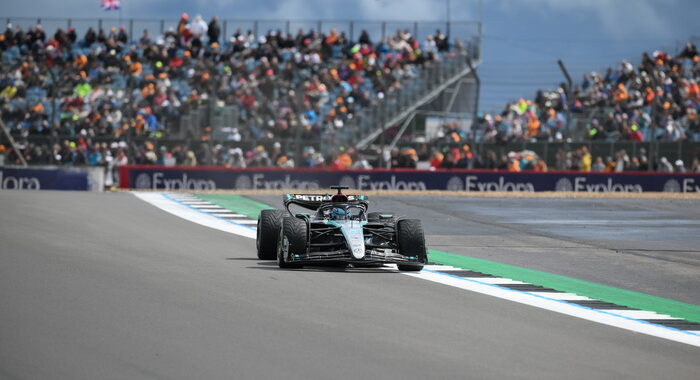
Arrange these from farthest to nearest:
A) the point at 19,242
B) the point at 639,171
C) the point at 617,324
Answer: the point at 639,171 < the point at 19,242 < the point at 617,324

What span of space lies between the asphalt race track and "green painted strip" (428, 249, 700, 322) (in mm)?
367

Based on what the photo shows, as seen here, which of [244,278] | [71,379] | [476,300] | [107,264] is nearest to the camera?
[71,379]

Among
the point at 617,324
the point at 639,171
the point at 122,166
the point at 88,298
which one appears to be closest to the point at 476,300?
the point at 617,324

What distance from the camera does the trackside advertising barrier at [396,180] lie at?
29406mm

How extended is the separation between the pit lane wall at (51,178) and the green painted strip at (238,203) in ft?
11.3

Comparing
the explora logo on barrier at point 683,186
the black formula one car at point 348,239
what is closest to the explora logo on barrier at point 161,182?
the explora logo on barrier at point 683,186

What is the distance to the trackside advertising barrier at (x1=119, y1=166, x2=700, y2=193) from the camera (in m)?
29.4

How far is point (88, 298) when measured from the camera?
9.09 metres

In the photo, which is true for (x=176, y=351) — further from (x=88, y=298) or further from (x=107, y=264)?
(x=107, y=264)

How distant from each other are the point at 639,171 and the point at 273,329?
2520 cm

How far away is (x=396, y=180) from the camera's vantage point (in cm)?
3050

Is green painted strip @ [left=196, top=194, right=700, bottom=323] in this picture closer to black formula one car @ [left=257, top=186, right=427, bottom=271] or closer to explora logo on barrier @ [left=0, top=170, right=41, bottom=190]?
black formula one car @ [left=257, top=186, right=427, bottom=271]

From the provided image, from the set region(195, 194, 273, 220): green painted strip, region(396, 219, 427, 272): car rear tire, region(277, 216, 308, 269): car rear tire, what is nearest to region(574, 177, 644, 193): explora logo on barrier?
region(195, 194, 273, 220): green painted strip

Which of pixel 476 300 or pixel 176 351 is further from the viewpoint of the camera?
pixel 476 300
